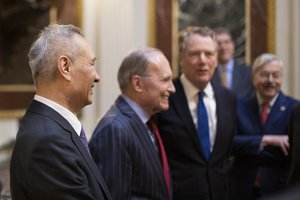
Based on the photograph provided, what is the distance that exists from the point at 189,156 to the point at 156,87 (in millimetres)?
531

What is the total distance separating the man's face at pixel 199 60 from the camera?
10.4 feet

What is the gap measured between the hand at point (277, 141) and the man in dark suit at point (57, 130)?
163 centimetres

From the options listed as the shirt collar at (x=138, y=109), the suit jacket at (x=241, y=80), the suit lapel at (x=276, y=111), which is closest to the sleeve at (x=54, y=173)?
the shirt collar at (x=138, y=109)

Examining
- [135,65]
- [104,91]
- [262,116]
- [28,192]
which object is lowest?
[104,91]

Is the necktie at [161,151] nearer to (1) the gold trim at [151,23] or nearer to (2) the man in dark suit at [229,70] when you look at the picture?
(2) the man in dark suit at [229,70]

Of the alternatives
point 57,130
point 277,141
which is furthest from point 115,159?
point 277,141

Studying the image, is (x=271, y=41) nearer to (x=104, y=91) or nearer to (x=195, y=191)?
(x=104, y=91)

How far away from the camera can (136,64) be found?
2795mm

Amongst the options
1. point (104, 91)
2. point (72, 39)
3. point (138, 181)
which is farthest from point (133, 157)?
point (104, 91)

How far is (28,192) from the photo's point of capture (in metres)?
1.72

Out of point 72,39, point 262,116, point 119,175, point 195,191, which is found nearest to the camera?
point 72,39

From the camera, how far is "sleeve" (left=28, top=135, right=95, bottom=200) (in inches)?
66.8

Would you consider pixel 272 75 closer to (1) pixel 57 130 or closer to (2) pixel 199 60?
(2) pixel 199 60

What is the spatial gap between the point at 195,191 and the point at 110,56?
370cm
